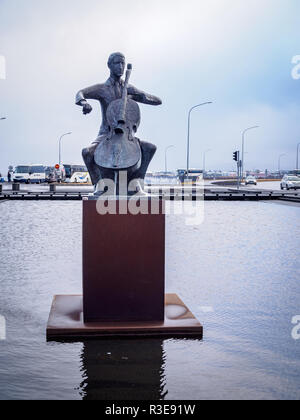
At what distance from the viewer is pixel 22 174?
61938mm

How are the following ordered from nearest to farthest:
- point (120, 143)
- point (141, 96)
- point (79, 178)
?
1. point (120, 143)
2. point (141, 96)
3. point (79, 178)

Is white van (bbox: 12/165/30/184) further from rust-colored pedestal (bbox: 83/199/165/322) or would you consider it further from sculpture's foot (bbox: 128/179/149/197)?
rust-colored pedestal (bbox: 83/199/165/322)

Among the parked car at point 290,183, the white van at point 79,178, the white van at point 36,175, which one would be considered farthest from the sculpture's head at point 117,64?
the white van at point 36,175

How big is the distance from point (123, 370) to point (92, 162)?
8.02 feet

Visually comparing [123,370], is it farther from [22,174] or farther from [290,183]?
[22,174]

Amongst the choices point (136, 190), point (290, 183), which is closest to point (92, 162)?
point (136, 190)

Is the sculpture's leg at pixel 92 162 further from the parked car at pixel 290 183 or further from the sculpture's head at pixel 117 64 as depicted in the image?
the parked car at pixel 290 183

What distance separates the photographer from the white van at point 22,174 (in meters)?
60.9

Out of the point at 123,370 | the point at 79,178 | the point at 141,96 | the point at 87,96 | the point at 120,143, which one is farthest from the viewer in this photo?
the point at 79,178

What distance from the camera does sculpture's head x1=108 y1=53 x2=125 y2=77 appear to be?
5.67 metres

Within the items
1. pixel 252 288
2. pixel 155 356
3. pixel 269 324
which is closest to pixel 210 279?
pixel 252 288
